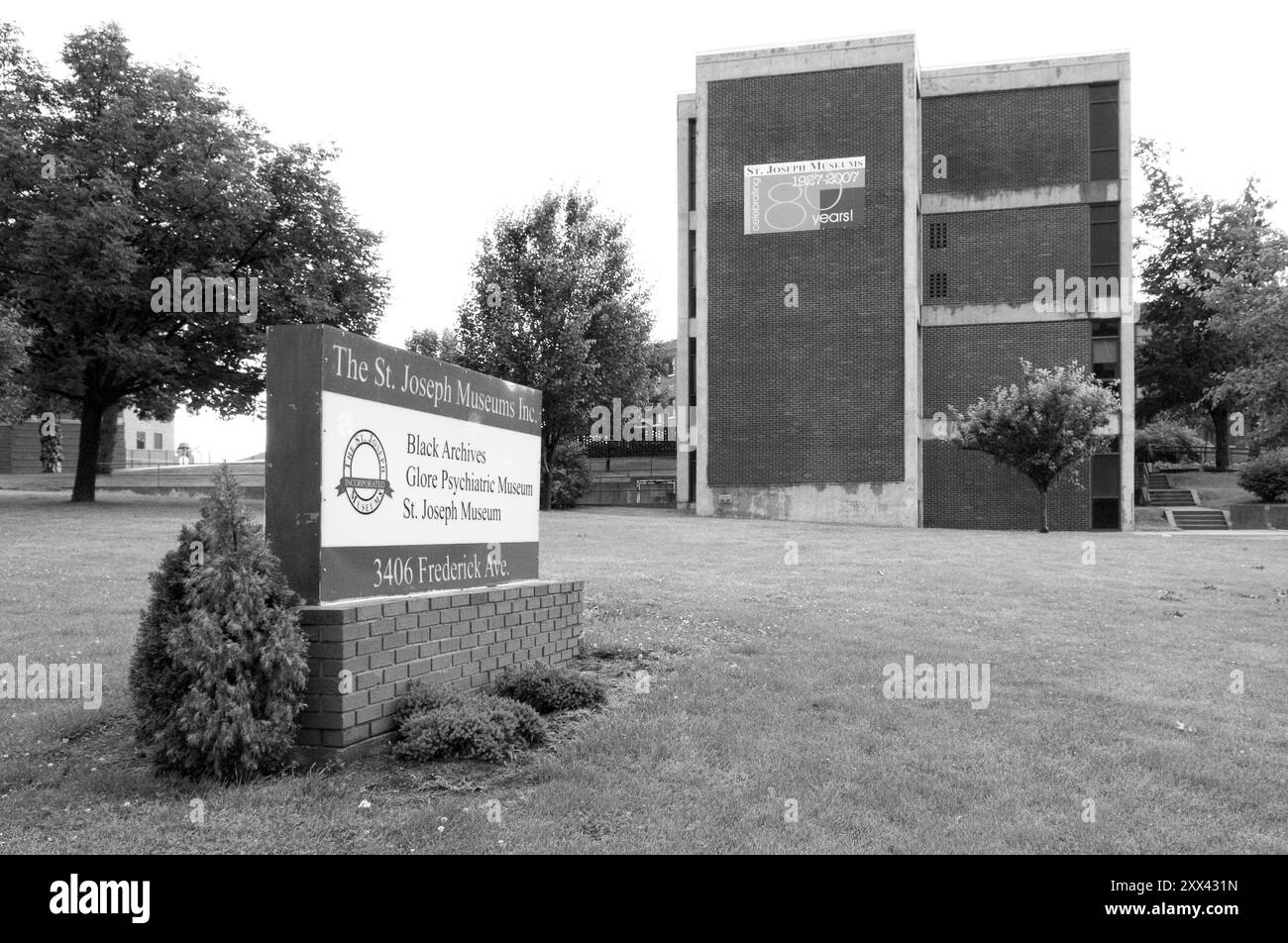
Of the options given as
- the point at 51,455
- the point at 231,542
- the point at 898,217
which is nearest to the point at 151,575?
the point at 231,542

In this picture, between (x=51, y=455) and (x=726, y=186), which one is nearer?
(x=726, y=186)

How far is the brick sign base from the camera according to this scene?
5.88 meters

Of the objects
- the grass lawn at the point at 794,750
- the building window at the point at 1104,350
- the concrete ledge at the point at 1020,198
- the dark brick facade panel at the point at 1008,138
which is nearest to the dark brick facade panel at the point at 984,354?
the building window at the point at 1104,350

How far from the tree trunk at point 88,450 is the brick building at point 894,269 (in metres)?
20.2

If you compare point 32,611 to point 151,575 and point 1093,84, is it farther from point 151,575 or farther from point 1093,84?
point 1093,84

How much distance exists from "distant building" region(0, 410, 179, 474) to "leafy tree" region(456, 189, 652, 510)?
87.1ft

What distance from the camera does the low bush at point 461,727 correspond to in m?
5.97

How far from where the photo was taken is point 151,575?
5719 mm

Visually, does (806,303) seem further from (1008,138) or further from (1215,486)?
(1215,486)

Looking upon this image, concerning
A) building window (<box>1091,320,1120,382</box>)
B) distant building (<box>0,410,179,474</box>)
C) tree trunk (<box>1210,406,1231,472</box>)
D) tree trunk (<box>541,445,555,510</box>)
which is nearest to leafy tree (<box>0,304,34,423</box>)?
tree trunk (<box>541,445,555,510</box>)

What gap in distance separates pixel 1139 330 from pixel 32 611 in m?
62.8

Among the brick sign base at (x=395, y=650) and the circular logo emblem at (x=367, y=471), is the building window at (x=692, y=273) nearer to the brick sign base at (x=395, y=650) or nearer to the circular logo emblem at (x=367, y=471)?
the brick sign base at (x=395, y=650)

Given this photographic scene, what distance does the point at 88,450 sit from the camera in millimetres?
31594
